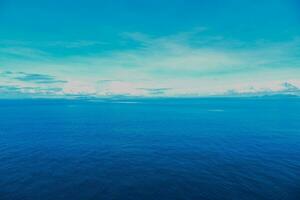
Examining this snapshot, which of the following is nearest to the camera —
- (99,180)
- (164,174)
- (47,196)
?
(47,196)

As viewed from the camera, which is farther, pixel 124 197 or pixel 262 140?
pixel 262 140

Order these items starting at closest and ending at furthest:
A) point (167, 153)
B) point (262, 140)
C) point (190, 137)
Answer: point (167, 153) → point (262, 140) → point (190, 137)

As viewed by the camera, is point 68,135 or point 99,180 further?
point 68,135

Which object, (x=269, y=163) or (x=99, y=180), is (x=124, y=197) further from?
(x=269, y=163)

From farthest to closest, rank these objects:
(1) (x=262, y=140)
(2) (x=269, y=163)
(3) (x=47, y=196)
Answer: (1) (x=262, y=140) → (2) (x=269, y=163) → (3) (x=47, y=196)

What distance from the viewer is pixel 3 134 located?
71.9m

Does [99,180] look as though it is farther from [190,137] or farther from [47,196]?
[190,137]

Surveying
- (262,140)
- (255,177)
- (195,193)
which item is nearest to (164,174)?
(195,193)

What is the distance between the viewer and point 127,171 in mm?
40156

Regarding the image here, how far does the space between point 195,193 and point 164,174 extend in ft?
27.2

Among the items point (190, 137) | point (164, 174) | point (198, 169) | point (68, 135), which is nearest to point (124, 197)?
point (164, 174)

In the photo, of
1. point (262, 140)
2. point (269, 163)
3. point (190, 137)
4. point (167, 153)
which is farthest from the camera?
point (190, 137)

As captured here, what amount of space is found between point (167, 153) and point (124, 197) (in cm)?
2264

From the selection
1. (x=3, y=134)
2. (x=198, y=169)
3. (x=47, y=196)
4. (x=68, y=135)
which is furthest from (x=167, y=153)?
(x=3, y=134)
